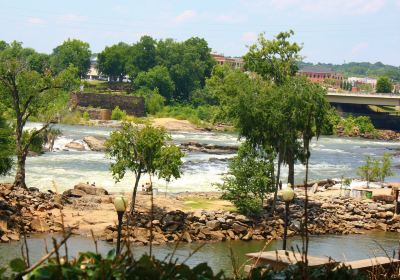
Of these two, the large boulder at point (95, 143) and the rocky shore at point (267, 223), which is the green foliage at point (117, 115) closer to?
the large boulder at point (95, 143)

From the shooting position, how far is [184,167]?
201 ft

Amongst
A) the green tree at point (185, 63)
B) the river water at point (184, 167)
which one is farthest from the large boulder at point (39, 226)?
the green tree at point (185, 63)

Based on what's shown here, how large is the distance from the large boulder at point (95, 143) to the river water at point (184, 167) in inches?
52.7

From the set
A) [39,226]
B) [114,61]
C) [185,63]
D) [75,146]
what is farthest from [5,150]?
[114,61]

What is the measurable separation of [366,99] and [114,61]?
173 ft

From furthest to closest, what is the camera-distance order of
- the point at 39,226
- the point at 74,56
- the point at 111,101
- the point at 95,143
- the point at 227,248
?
1. the point at 74,56
2. the point at 111,101
3. the point at 95,143
4. the point at 227,248
5. the point at 39,226

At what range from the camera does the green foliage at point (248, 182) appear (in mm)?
38938

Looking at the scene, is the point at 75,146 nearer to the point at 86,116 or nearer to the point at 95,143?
the point at 95,143

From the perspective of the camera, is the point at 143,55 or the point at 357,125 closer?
the point at 357,125

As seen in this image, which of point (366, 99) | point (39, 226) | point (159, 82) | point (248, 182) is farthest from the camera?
point (159, 82)

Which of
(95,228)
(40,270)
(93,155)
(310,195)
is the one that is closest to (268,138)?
(310,195)

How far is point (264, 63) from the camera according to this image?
4900 cm

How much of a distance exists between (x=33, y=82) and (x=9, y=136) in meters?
4.49

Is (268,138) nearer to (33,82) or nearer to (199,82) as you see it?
(33,82)
